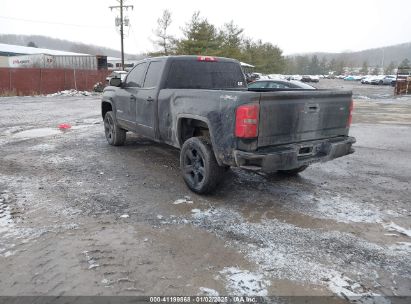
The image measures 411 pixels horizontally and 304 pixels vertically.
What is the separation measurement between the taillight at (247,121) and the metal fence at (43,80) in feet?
82.0

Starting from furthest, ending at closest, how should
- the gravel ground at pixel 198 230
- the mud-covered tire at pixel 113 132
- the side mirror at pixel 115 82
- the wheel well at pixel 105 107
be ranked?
1. the wheel well at pixel 105 107
2. the mud-covered tire at pixel 113 132
3. the side mirror at pixel 115 82
4. the gravel ground at pixel 198 230

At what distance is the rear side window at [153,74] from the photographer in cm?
564

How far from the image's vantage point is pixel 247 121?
3.81 metres

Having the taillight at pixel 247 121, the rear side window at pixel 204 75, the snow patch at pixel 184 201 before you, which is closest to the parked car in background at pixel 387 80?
the rear side window at pixel 204 75

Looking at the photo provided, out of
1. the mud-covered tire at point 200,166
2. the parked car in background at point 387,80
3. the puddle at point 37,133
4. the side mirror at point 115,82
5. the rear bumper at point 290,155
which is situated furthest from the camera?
the parked car in background at point 387,80

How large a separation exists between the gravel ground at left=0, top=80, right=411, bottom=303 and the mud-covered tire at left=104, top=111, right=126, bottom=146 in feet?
3.17

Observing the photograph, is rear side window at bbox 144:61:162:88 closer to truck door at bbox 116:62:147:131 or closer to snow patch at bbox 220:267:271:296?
truck door at bbox 116:62:147:131

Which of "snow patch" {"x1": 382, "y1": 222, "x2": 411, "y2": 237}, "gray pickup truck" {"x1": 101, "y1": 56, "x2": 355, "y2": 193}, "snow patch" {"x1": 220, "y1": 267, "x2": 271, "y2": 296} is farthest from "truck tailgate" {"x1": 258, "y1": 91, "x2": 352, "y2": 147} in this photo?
"snow patch" {"x1": 220, "y1": 267, "x2": 271, "y2": 296}

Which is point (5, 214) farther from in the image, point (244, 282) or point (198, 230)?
point (244, 282)

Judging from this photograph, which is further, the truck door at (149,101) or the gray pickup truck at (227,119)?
the truck door at (149,101)

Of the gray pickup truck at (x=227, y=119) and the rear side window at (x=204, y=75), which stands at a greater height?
the rear side window at (x=204, y=75)

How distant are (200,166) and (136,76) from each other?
103 inches

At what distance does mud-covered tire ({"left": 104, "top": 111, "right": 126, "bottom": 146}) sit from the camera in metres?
7.42

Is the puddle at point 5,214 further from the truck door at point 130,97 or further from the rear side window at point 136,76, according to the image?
the rear side window at point 136,76
